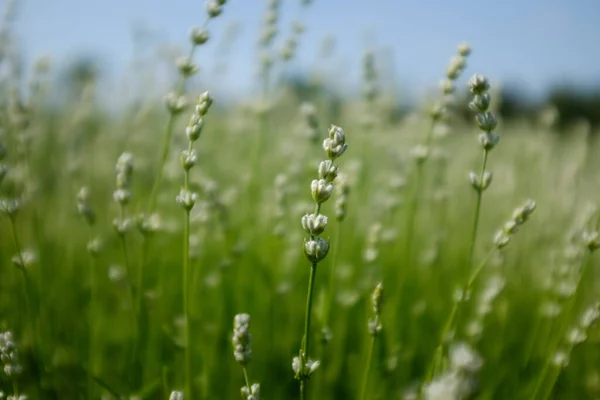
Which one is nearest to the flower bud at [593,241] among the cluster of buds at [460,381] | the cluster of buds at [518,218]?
the cluster of buds at [518,218]

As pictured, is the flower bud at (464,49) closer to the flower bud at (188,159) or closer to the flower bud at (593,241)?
the flower bud at (593,241)

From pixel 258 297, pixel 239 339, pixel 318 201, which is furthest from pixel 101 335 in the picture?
pixel 318 201

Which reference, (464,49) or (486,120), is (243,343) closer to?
(486,120)

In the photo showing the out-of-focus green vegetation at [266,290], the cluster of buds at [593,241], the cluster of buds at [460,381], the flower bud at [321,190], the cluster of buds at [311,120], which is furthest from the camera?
the cluster of buds at [311,120]

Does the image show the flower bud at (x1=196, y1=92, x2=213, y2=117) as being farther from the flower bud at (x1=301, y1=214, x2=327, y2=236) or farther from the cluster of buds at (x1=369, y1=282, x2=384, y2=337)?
the cluster of buds at (x1=369, y1=282, x2=384, y2=337)

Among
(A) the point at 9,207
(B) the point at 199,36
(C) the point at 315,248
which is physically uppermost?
(B) the point at 199,36

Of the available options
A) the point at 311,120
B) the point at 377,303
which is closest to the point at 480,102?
the point at 377,303
